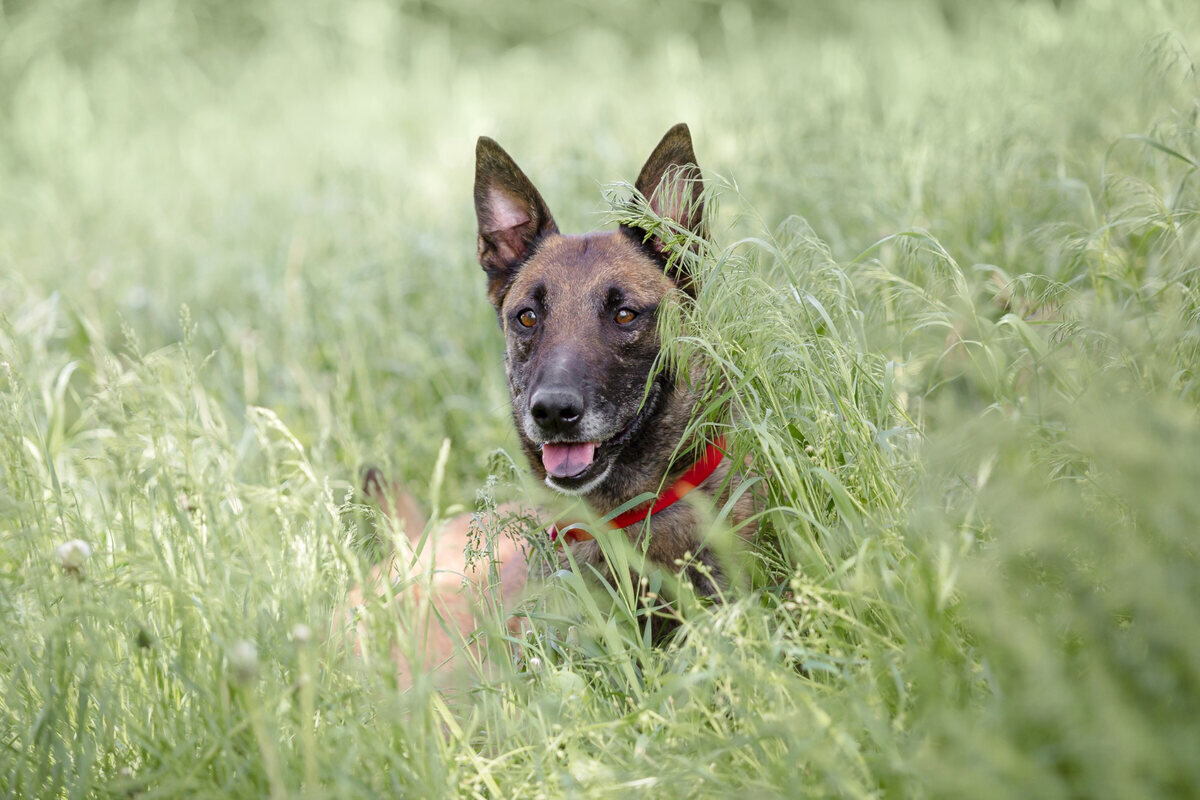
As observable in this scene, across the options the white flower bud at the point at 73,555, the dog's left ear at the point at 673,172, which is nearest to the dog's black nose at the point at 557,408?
A: the dog's left ear at the point at 673,172

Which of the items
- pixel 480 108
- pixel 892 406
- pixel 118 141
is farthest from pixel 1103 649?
pixel 118 141

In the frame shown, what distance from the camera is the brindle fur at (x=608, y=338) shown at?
259 cm

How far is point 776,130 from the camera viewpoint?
495 cm

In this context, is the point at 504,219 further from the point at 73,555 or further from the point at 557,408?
the point at 73,555

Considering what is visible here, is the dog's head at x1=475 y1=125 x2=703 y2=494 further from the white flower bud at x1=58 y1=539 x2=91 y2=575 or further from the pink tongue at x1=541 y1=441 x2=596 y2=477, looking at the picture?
the white flower bud at x1=58 y1=539 x2=91 y2=575

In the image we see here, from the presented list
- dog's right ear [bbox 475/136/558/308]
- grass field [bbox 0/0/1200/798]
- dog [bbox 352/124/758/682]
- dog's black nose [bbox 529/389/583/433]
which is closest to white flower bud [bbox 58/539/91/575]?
grass field [bbox 0/0/1200/798]

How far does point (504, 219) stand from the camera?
127 inches

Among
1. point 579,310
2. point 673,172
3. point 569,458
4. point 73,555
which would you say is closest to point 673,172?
point 673,172

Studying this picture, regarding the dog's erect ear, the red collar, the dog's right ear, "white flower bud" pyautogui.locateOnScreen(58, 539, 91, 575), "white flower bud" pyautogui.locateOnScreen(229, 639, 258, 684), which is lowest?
the red collar

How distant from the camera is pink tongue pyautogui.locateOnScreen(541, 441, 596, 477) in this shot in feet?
8.71

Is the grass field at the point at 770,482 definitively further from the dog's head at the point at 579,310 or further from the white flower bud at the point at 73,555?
the dog's head at the point at 579,310

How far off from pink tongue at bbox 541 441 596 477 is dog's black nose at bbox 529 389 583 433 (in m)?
0.10

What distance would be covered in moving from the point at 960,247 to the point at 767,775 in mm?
2541

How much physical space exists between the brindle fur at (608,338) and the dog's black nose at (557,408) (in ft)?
0.08
